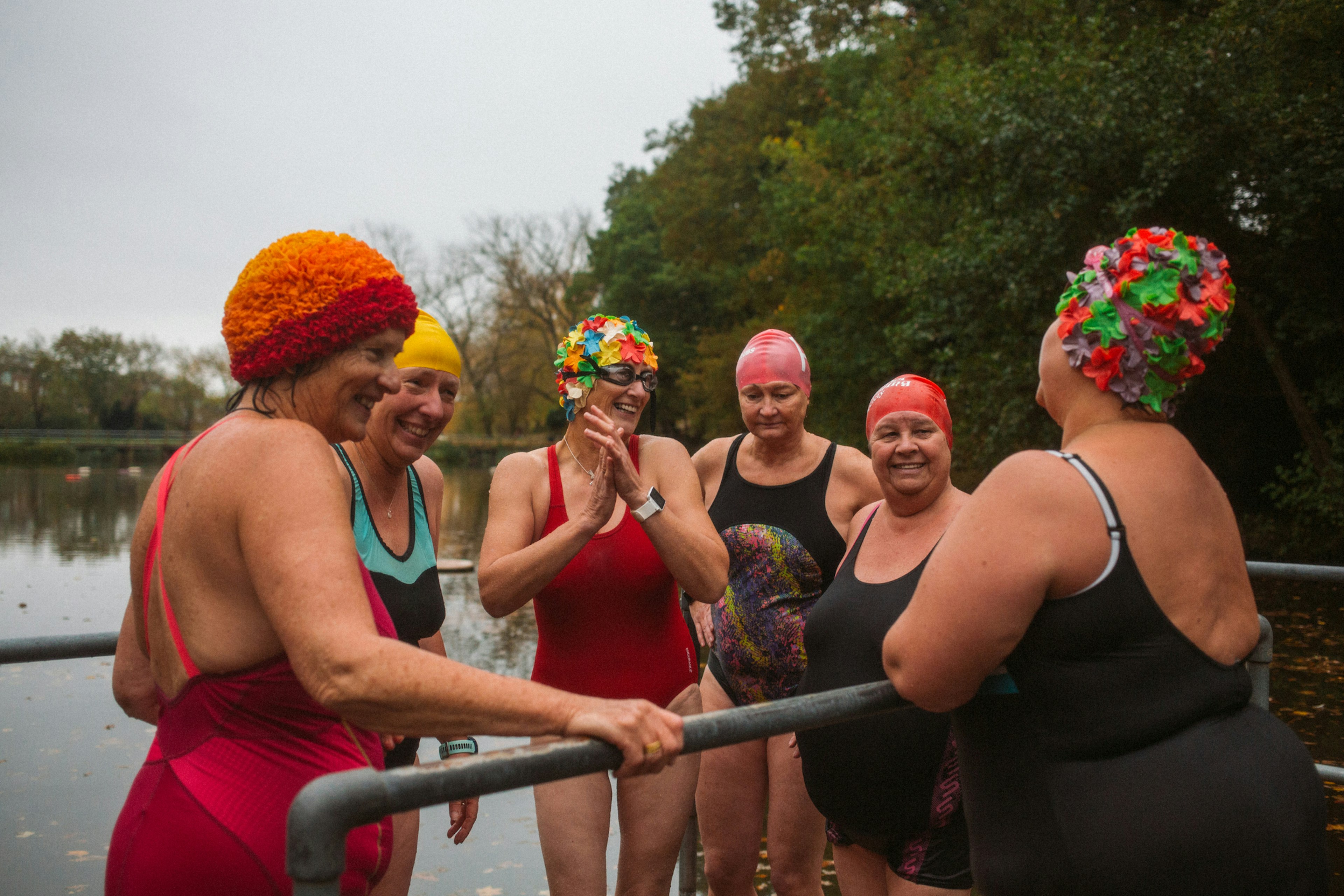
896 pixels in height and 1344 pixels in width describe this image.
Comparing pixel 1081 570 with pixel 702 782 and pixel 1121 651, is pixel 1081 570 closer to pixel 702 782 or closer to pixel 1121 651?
pixel 1121 651

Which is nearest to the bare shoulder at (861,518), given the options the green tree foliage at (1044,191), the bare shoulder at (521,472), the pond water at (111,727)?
the bare shoulder at (521,472)

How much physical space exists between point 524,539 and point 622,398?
0.58 metres

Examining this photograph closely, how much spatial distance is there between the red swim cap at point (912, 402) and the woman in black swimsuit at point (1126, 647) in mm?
1218

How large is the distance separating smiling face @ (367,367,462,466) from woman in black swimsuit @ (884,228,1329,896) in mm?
1672

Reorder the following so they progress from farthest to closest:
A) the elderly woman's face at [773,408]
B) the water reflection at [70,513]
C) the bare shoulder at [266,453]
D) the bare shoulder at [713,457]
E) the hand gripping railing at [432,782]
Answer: the water reflection at [70,513] → the bare shoulder at [713,457] → the elderly woman's face at [773,408] → the bare shoulder at [266,453] → the hand gripping railing at [432,782]

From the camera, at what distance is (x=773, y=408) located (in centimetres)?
359

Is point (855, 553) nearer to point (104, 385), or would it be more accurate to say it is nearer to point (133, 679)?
point (133, 679)

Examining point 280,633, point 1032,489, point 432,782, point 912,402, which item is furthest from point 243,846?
point 912,402

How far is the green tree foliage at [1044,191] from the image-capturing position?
11.8m

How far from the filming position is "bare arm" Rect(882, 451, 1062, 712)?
163 cm

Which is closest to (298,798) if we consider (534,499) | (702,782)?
(534,499)

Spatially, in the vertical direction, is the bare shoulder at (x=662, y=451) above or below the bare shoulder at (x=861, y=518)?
above

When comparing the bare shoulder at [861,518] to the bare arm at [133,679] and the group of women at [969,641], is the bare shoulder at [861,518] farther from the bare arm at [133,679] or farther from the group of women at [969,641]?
the bare arm at [133,679]

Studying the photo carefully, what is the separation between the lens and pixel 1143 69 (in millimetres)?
12148
